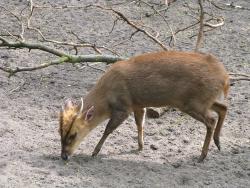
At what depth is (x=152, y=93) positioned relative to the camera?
258 inches

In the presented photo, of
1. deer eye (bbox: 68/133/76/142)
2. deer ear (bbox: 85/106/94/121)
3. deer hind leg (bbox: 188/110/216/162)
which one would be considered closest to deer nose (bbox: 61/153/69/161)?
deer eye (bbox: 68/133/76/142)

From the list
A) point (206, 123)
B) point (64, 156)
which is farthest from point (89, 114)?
point (206, 123)

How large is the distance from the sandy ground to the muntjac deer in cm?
26

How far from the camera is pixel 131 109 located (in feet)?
21.9

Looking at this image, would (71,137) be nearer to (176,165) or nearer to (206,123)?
(176,165)

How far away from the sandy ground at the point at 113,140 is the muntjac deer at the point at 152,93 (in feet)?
0.85

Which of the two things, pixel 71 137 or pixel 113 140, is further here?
pixel 113 140

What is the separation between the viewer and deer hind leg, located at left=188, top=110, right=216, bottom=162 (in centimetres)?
644

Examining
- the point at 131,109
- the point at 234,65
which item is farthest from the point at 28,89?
the point at 234,65

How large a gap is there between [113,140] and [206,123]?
44.9 inches

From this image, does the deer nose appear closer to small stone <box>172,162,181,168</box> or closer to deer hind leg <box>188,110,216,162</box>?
small stone <box>172,162,181,168</box>

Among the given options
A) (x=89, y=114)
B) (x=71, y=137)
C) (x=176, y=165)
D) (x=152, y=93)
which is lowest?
A: (x=176, y=165)

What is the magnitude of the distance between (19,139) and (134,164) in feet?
4.29

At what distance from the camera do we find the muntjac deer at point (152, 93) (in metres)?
6.41
